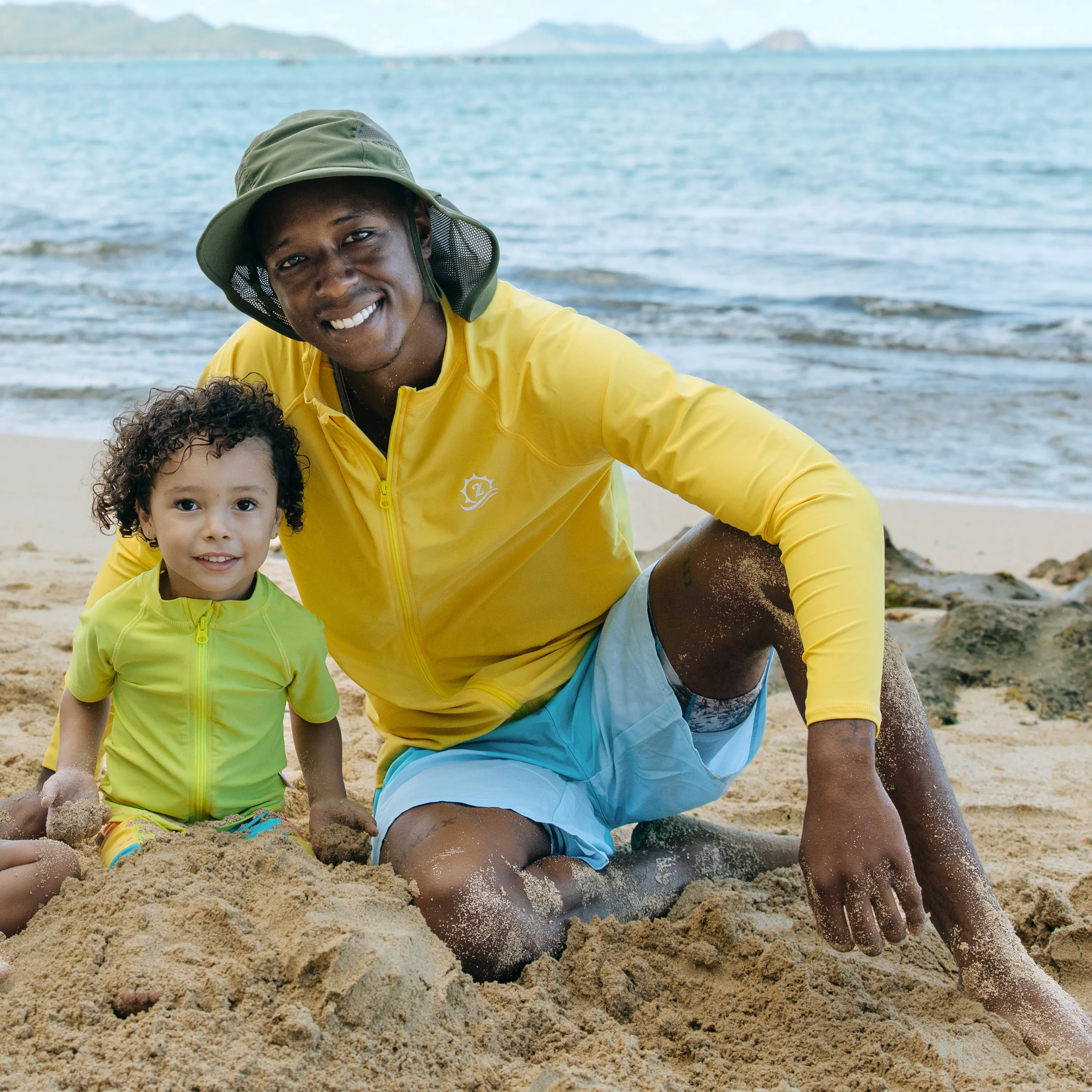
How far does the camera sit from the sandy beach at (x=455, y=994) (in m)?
1.49

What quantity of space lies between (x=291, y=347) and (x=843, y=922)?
57.4 inches

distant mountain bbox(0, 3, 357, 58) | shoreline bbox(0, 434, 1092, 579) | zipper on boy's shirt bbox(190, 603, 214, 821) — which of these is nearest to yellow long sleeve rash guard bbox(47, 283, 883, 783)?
zipper on boy's shirt bbox(190, 603, 214, 821)

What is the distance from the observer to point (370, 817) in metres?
2.13

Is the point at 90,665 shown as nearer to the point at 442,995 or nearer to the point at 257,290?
the point at 257,290

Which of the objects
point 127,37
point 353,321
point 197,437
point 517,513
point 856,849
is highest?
point 127,37

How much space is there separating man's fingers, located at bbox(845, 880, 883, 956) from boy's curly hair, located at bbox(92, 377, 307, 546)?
3.93 ft

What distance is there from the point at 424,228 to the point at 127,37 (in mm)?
165816

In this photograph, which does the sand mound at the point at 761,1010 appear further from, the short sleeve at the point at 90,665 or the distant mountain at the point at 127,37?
the distant mountain at the point at 127,37

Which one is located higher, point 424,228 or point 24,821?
point 424,228

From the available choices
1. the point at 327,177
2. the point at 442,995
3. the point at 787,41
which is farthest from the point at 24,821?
the point at 787,41

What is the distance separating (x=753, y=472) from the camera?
175cm

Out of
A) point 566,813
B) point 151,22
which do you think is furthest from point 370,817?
point 151,22

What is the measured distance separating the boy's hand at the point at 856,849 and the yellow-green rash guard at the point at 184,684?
1007mm

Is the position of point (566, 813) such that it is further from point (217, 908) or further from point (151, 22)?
point (151, 22)
